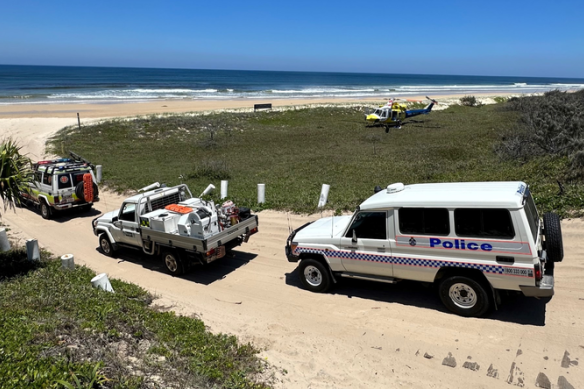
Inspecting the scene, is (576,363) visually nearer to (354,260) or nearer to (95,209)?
(354,260)

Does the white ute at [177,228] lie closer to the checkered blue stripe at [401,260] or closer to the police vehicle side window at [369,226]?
the checkered blue stripe at [401,260]

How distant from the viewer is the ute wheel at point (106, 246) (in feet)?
37.6

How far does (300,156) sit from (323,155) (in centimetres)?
136

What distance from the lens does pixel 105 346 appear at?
566cm

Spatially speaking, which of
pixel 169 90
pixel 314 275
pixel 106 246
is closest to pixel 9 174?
pixel 106 246

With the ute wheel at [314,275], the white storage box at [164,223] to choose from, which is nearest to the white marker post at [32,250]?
the white storage box at [164,223]

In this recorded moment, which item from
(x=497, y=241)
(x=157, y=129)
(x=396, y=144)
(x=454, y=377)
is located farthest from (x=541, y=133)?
(x=157, y=129)

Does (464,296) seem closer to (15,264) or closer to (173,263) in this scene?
(173,263)

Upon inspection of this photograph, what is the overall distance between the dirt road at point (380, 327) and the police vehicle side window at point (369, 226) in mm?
1341

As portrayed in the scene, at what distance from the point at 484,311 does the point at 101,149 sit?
2742 centimetres

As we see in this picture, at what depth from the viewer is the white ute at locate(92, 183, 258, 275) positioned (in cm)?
934

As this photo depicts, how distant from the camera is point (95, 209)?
1633 cm

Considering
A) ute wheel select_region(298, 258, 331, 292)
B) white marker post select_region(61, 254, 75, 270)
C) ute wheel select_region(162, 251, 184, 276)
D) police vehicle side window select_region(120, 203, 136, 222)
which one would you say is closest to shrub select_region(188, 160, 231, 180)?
police vehicle side window select_region(120, 203, 136, 222)

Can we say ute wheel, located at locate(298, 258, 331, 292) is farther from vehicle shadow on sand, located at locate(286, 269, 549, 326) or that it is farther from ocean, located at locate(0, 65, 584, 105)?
ocean, located at locate(0, 65, 584, 105)
